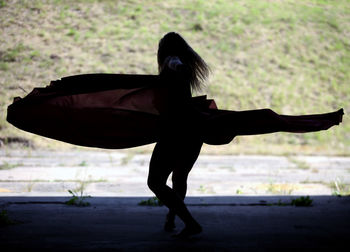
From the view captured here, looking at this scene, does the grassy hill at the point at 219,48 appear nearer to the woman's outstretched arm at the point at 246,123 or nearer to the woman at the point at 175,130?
the woman's outstretched arm at the point at 246,123

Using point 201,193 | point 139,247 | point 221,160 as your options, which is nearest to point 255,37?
point 221,160

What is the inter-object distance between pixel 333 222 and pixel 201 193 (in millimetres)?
2701

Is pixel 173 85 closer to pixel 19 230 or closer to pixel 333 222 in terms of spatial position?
pixel 19 230

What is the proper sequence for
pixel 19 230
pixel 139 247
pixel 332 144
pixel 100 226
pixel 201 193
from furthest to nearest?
pixel 332 144 < pixel 201 193 < pixel 100 226 < pixel 19 230 < pixel 139 247

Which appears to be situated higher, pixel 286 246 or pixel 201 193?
pixel 286 246

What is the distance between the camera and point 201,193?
765 cm

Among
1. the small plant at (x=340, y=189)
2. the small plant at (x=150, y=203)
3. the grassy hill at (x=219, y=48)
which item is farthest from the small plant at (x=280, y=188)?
the grassy hill at (x=219, y=48)

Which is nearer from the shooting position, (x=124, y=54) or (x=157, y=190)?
(x=157, y=190)

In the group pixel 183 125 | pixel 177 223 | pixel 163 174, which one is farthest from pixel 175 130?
pixel 177 223

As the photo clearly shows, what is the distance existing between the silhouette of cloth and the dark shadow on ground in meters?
0.97

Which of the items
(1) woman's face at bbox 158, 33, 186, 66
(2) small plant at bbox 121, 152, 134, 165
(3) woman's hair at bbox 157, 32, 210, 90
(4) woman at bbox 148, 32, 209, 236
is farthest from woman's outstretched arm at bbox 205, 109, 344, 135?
(2) small plant at bbox 121, 152, 134, 165

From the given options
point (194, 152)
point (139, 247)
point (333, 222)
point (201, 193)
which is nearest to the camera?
point (139, 247)

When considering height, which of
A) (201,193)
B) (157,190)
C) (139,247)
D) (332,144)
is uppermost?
(157,190)

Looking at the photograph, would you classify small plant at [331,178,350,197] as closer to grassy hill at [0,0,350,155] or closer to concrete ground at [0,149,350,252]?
concrete ground at [0,149,350,252]
